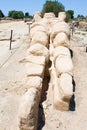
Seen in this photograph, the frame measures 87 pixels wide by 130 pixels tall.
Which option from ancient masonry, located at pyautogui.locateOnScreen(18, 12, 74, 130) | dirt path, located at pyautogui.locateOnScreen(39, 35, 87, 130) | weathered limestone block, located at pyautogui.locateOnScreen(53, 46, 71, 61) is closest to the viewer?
ancient masonry, located at pyautogui.locateOnScreen(18, 12, 74, 130)

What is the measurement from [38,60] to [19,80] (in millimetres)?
948

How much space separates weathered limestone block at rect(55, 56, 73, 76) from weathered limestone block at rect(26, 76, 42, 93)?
615 mm

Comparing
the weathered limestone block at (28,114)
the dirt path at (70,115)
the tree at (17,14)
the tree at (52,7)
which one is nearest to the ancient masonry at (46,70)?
the weathered limestone block at (28,114)

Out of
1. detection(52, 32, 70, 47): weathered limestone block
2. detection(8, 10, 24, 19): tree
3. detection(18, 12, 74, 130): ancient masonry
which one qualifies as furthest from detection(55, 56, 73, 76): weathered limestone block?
detection(8, 10, 24, 19): tree

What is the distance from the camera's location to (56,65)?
25.0ft

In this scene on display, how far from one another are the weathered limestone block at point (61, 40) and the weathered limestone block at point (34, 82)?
7.28ft

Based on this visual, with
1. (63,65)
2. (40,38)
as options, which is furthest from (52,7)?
(63,65)

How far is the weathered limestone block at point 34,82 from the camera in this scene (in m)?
6.60

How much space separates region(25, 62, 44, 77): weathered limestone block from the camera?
23.6ft

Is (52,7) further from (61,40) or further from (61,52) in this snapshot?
(61,52)

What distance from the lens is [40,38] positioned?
9.18 metres

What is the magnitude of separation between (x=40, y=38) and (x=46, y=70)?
4.63 feet

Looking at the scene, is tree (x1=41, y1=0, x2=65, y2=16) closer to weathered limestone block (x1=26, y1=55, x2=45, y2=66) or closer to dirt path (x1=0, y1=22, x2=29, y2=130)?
dirt path (x1=0, y1=22, x2=29, y2=130)

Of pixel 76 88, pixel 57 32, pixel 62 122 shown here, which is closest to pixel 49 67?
pixel 76 88
